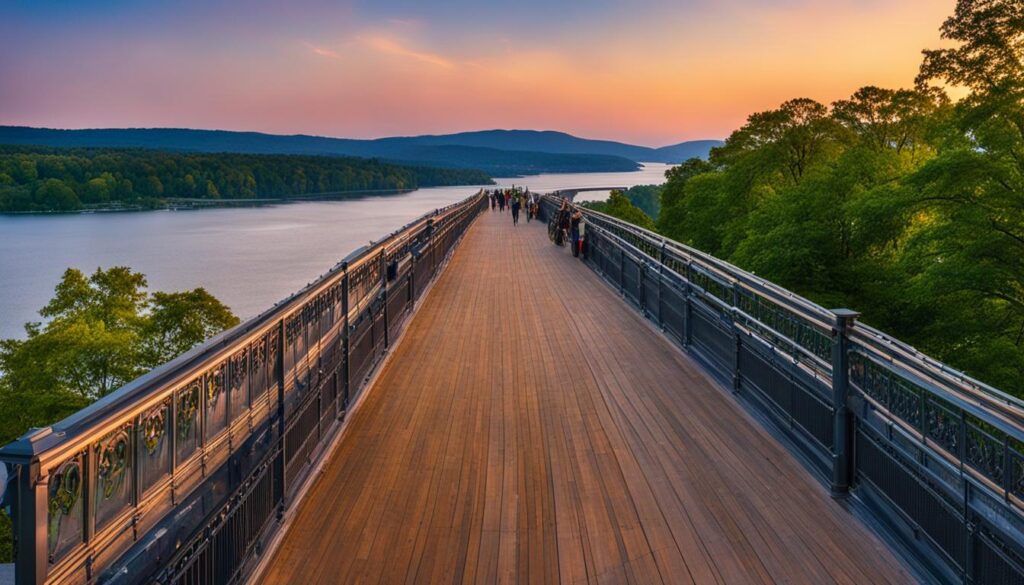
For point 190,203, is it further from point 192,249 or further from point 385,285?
point 385,285

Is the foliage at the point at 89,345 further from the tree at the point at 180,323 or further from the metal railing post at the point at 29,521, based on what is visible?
the metal railing post at the point at 29,521

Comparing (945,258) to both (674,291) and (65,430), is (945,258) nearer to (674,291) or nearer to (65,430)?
(674,291)

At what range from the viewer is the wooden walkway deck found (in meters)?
3.93

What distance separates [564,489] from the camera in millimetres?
4898

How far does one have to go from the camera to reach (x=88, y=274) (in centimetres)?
7125

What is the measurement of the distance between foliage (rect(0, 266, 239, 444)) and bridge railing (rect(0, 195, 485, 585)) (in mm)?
33023

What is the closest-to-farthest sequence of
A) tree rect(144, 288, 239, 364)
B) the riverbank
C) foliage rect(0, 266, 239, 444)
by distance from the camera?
1. foliage rect(0, 266, 239, 444)
2. tree rect(144, 288, 239, 364)
3. the riverbank

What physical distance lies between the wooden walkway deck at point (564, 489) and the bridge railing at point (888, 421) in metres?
0.22

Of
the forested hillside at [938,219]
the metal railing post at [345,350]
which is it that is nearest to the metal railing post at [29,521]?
the metal railing post at [345,350]

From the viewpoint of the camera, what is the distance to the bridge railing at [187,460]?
2266 millimetres

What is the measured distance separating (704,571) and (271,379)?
106 inches

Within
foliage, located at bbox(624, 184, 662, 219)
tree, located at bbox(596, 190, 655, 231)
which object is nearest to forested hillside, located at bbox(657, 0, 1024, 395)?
tree, located at bbox(596, 190, 655, 231)

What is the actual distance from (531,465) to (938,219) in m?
26.9

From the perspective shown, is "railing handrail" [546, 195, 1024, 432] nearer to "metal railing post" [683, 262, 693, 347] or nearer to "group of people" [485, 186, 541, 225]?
"metal railing post" [683, 262, 693, 347]
